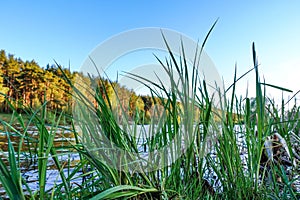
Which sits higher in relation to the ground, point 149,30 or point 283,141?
point 149,30

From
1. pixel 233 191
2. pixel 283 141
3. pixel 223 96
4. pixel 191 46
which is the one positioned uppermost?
pixel 191 46

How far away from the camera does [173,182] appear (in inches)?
23.8

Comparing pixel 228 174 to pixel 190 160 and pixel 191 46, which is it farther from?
pixel 191 46

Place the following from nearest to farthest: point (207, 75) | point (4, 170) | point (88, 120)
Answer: point (4, 170)
point (88, 120)
point (207, 75)

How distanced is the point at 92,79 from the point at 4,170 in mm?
302

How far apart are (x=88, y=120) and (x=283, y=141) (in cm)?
66

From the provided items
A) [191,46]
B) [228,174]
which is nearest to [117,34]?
[191,46]

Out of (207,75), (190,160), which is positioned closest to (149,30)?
(207,75)

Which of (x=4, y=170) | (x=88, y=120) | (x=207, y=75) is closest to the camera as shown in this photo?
(x=4, y=170)

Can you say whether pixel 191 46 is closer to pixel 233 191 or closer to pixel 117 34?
pixel 117 34

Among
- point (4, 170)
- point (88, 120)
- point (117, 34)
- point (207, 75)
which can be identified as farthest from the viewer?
point (207, 75)

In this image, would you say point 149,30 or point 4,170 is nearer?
point 4,170

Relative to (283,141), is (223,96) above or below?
above

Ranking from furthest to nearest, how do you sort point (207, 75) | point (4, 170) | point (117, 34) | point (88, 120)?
point (207, 75), point (117, 34), point (88, 120), point (4, 170)
